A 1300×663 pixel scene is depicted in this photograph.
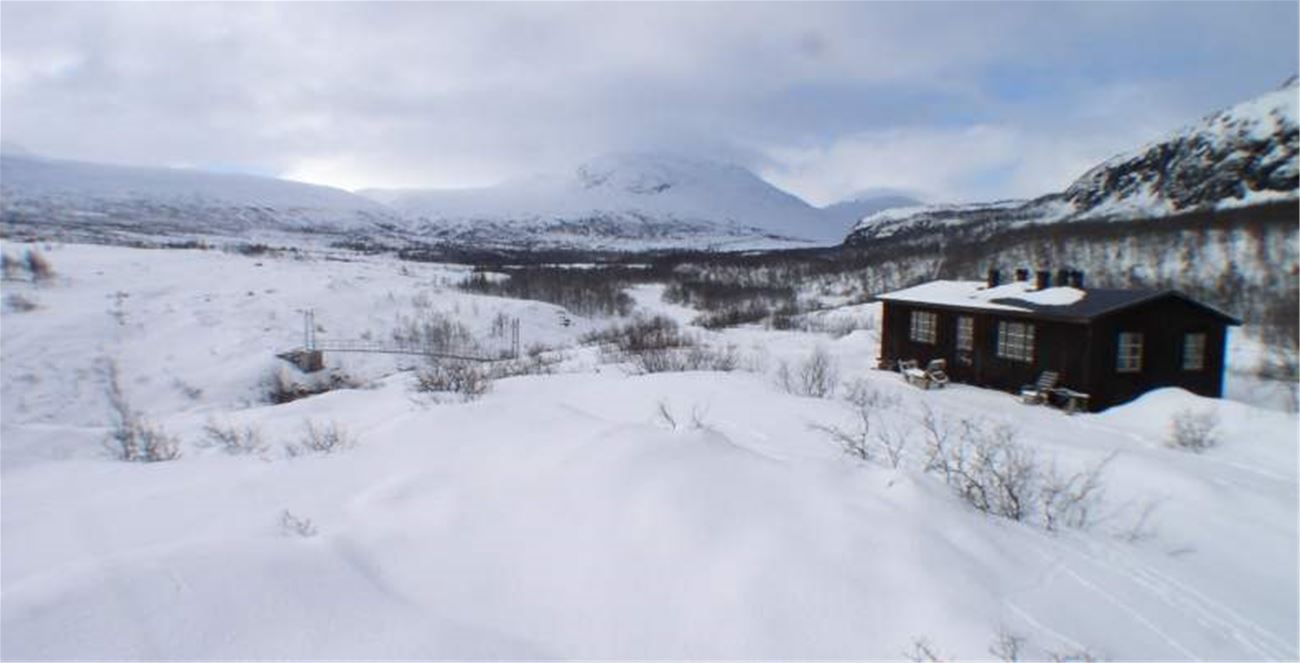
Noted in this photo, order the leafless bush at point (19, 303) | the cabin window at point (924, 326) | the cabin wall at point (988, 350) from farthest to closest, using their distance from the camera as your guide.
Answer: the leafless bush at point (19, 303)
the cabin window at point (924, 326)
the cabin wall at point (988, 350)

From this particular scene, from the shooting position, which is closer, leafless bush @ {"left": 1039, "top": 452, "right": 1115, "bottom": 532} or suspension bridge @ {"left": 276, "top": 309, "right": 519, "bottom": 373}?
leafless bush @ {"left": 1039, "top": 452, "right": 1115, "bottom": 532}

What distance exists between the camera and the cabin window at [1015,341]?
2117 centimetres

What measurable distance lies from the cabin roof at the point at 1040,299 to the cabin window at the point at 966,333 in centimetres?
52

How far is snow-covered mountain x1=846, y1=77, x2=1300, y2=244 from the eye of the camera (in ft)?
338

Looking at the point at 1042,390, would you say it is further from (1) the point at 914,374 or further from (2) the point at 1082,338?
(1) the point at 914,374

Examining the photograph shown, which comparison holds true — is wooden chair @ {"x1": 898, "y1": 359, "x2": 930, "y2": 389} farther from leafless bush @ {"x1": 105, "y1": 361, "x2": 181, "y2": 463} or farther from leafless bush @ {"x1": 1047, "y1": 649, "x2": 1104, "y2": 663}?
leafless bush @ {"x1": 105, "y1": 361, "x2": 181, "y2": 463}

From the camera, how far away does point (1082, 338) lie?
19516 mm

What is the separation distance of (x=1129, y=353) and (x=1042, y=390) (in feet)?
8.89

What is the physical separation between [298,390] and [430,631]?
2860 centimetres

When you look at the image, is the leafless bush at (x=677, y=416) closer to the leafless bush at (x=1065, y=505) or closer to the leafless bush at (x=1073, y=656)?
the leafless bush at (x=1065, y=505)

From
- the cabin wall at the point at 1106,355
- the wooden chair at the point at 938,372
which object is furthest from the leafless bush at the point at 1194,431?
the wooden chair at the point at 938,372

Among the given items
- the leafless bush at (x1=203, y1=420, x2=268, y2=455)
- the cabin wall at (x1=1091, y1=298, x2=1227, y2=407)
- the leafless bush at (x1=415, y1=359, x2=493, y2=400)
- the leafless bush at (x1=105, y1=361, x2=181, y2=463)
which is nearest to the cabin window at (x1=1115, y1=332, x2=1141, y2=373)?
the cabin wall at (x1=1091, y1=298, x2=1227, y2=407)

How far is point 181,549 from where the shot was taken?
14.3ft

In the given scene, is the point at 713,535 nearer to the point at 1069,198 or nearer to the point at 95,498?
the point at 95,498
